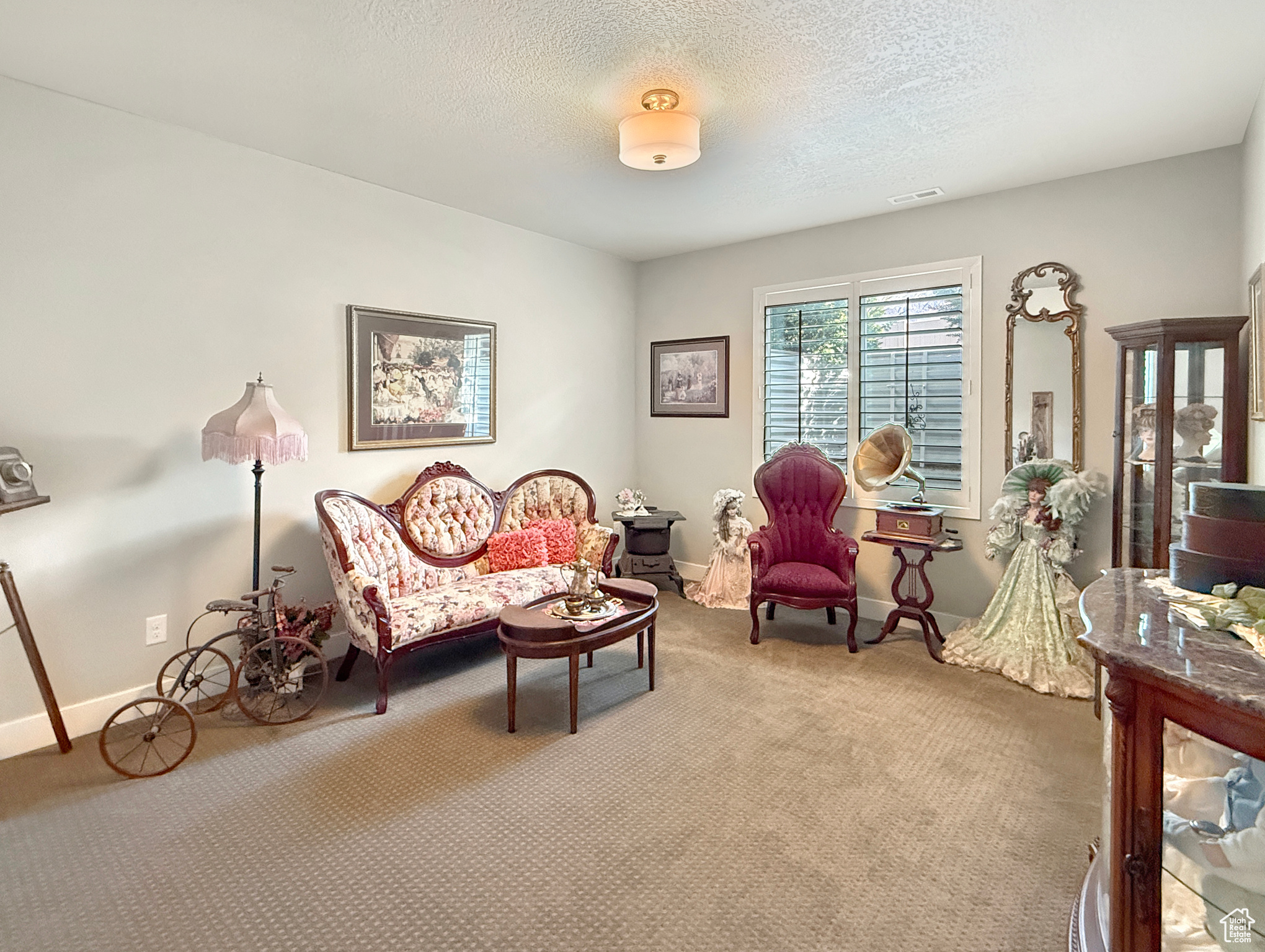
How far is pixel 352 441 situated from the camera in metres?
3.95

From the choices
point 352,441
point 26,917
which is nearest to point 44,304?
point 352,441

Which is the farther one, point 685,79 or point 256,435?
point 256,435

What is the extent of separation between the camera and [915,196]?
161 inches

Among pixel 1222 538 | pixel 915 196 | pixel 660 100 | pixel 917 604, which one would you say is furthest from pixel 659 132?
pixel 917 604

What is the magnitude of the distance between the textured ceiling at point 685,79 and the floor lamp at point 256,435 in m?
1.32

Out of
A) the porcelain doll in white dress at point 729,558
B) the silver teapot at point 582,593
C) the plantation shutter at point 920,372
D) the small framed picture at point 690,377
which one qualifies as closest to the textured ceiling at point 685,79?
the plantation shutter at point 920,372

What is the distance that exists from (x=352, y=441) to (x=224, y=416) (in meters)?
Answer: 0.85

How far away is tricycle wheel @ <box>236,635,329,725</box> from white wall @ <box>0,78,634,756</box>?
0.43 m

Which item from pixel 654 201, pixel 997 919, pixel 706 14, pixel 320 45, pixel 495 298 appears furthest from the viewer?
pixel 495 298

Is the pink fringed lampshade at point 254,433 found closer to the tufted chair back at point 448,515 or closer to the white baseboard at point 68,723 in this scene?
the tufted chair back at point 448,515

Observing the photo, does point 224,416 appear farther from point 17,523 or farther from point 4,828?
point 4,828

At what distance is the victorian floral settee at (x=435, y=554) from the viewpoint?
3.30 m

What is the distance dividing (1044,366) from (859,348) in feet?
3.74

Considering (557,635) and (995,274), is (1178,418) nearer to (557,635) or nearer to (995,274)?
(995,274)
